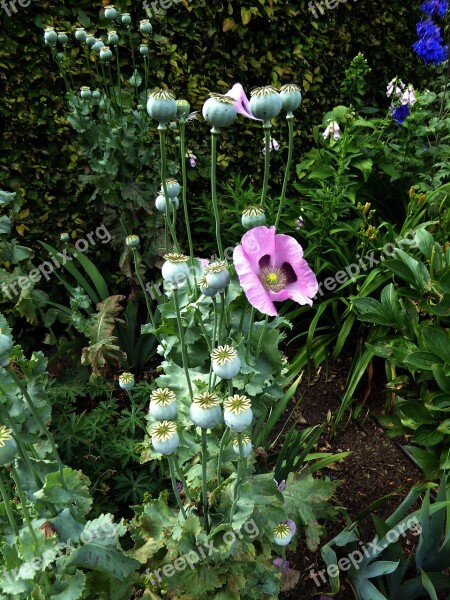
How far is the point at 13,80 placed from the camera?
247cm

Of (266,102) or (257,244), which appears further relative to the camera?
(257,244)

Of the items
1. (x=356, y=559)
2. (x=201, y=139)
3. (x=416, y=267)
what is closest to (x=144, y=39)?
(x=201, y=139)

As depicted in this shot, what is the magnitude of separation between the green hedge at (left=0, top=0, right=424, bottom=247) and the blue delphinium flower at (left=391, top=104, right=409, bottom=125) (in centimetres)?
58

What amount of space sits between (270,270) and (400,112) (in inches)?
87.8

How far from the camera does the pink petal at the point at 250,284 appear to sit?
1005 mm

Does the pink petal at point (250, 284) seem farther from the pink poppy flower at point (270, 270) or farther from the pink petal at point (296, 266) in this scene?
the pink petal at point (296, 266)

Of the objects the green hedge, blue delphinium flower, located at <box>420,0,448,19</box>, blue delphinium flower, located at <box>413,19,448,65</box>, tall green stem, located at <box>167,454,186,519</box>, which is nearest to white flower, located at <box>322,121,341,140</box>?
the green hedge

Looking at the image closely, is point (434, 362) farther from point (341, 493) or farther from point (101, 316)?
point (101, 316)

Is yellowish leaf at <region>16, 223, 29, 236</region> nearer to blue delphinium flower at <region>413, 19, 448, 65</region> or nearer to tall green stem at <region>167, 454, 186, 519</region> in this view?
tall green stem at <region>167, 454, 186, 519</region>

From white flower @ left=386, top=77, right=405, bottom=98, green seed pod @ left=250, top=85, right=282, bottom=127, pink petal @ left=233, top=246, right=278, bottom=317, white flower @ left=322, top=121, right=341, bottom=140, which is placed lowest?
pink petal @ left=233, top=246, right=278, bottom=317

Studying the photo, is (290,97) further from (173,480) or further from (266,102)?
(173,480)

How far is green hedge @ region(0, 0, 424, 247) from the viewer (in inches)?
98.3

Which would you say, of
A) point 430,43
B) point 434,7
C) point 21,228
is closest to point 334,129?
point 430,43

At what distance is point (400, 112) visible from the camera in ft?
9.66
